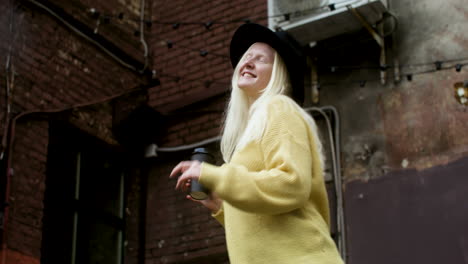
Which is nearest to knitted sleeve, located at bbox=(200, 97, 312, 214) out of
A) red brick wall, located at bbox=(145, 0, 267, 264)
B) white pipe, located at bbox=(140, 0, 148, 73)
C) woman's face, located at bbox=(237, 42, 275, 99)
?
woman's face, located at bbox=(237, 42, 275, 99)

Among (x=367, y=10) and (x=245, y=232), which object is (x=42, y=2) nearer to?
(x=367, y=10)

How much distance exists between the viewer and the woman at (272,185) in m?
2.74

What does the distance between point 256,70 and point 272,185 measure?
28.2 inches

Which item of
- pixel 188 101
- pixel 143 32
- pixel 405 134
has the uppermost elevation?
pixel 143 32

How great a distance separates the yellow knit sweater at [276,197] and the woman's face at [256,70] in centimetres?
26

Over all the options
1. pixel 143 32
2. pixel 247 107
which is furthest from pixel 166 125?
pixel 247 107

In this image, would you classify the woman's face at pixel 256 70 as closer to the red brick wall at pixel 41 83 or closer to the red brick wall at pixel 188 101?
the red brick wall at pixel 41 83

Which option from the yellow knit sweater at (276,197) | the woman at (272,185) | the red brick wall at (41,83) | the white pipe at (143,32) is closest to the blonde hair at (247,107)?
the woman at (272,185)

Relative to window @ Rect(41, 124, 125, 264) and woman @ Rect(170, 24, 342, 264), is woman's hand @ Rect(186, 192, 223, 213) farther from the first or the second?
window @ Rect(41, 124, 125, 264)

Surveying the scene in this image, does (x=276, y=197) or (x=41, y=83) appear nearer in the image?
(x=276, y=197)

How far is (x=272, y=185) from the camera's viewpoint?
274 cm

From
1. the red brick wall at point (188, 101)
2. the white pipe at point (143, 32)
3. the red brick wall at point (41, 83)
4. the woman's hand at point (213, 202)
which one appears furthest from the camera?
the white pipe at point (143, 32)

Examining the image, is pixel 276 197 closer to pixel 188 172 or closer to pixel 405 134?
pixel 188 172

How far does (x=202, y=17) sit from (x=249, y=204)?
5.73 metres
